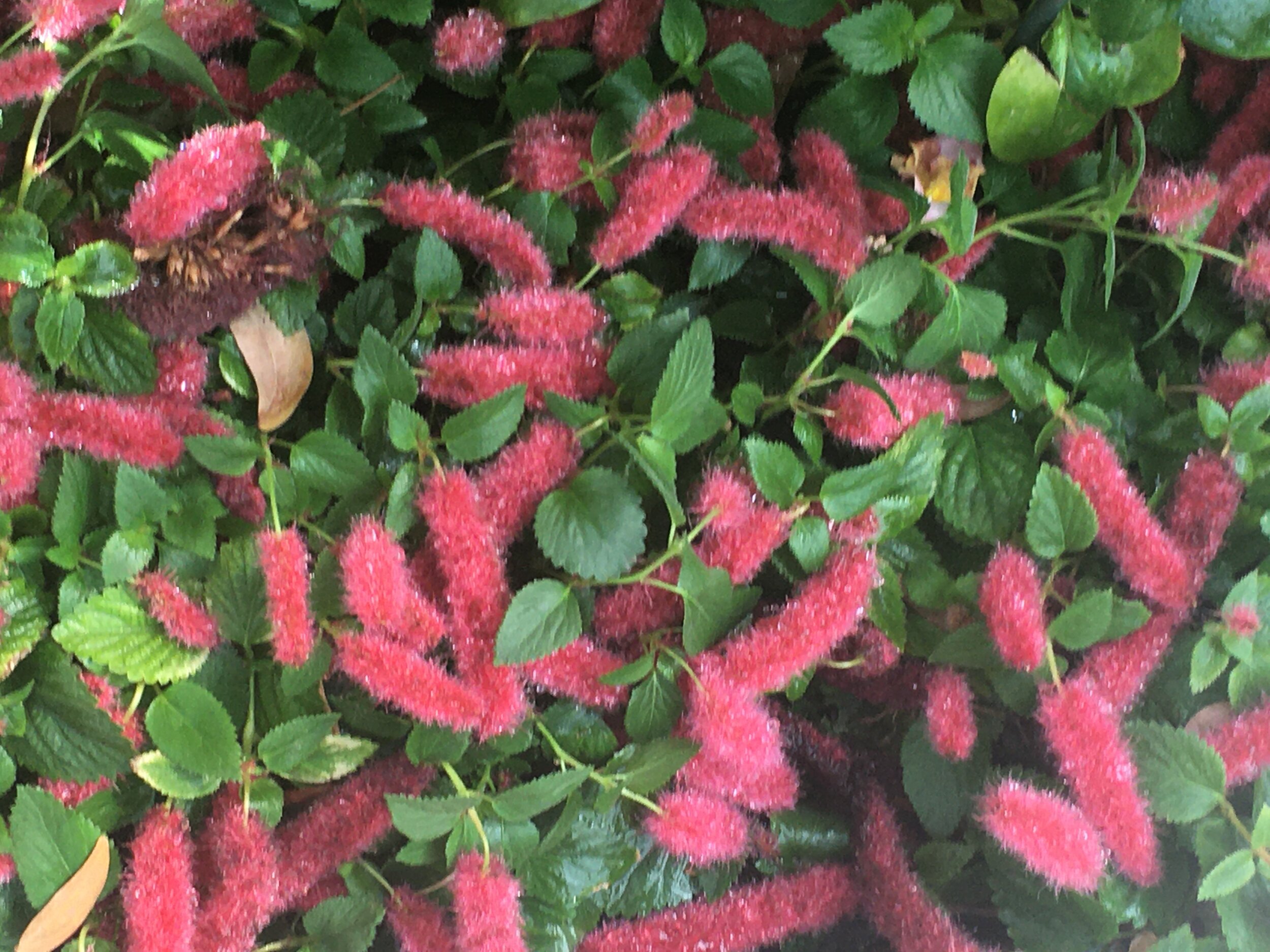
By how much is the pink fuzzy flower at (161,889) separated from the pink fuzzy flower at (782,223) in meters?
0.52

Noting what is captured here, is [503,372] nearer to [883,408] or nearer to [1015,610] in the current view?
[883,408]

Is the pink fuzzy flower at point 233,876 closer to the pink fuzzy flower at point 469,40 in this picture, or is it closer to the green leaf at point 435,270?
the green leaf at point 435,270

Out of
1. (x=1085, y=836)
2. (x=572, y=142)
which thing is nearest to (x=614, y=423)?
(x=572, y=142)

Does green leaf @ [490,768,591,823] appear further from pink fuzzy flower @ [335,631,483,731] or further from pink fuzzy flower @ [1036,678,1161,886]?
pink fuzzy flower @ [1036,678,1161,886]

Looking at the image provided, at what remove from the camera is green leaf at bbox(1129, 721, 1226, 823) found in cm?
68

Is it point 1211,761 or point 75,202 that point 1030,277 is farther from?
point 75,202

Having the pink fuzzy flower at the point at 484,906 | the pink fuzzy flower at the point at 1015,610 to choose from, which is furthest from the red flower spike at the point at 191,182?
the pink fuzzy flower at the point at 1015,610

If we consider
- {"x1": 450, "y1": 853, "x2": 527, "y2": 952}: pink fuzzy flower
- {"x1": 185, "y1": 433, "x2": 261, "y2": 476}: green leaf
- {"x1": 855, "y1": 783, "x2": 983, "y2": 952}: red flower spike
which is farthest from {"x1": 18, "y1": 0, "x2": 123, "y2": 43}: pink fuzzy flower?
{"x1": 855, "y1": 783, "x2": 983, "y2": 952}: red flower spike

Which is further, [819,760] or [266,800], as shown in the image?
[819,760]

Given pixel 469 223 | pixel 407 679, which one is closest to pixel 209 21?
pixel 469 223

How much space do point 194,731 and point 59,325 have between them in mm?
258

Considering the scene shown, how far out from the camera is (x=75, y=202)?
1.97 feet

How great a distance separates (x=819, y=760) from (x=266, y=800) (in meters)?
0.43

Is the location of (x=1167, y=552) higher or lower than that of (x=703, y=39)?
lower
